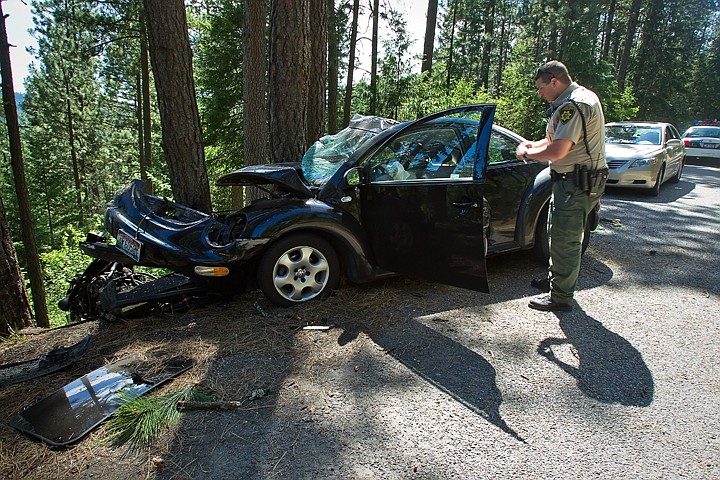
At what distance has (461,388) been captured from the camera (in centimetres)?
311

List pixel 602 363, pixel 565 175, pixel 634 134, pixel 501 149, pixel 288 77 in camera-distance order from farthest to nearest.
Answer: pixel 634 134 → pixel 288 77 → pixel 501 149 → pixel 565 175 → pixel 602 363

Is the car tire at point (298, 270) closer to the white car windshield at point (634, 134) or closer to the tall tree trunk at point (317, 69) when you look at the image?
the tall tree trunk at point (317, 69)

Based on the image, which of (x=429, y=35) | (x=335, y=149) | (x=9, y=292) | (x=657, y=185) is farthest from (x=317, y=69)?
(x=429, y=35)

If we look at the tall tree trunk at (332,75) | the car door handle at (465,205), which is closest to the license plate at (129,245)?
the car door handle at (465,205)

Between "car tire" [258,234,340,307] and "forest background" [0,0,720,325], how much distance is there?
8.89 ft

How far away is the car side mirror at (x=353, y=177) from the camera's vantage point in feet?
14.3

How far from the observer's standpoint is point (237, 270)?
13.9ft

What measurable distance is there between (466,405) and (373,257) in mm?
1828

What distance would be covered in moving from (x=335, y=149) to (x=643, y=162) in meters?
7.97

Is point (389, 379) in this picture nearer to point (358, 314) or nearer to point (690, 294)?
point (358, 314)

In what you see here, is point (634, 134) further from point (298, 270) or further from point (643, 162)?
point (298, 270)

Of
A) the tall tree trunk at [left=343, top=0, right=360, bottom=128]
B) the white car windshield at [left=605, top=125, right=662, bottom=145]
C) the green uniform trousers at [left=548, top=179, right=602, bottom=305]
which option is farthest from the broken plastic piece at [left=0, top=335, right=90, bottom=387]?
the tall tree trunk at [left=343, top=0, right=360, bottom=128]

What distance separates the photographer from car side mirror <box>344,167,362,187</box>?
434 centimetres

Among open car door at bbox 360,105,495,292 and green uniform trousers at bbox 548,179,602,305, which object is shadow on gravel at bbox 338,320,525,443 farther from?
green uniform trousers at bbox 548,179,602,305
